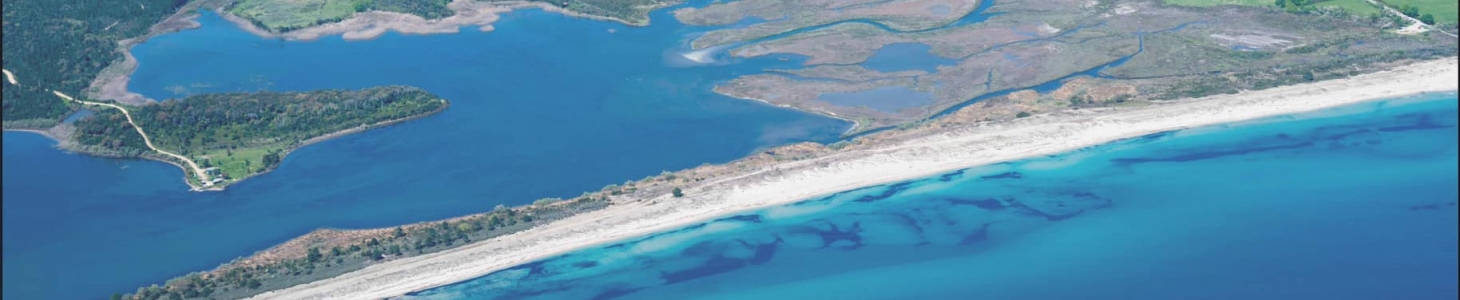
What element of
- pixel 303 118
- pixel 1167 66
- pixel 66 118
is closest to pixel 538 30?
pixel 303 118

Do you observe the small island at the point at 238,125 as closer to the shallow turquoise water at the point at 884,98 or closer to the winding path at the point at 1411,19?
the shallow turquoise water at the point at 884,98

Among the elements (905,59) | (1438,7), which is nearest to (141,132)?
(905,59)

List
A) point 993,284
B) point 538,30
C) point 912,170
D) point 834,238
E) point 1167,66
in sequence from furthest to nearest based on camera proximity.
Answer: point 538,30 < point 1167,66 < point 912,170 < point 834,238 < point 993,284

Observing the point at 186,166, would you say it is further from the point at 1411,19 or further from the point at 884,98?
the point at 1411,19

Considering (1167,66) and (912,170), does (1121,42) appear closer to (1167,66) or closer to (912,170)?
(1167,66)

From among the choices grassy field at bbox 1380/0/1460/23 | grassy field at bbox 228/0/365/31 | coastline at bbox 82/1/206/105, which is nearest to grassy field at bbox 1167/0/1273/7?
grassy field at bbox 1380/0/1460/23

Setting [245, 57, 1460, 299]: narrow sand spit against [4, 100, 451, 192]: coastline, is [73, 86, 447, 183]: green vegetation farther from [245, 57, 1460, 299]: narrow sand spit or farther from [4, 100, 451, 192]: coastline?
[245, 57, 1460, 299]: narrow sand spit
